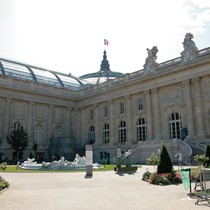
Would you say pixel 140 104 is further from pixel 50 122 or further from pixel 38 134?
pixel 38 134

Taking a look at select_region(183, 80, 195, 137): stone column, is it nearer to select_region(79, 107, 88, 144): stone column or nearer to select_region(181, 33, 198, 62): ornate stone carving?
select_region(181, 33, 198, 62): ornate stone carving

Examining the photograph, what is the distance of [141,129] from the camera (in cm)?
4859

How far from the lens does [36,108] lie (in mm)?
56688

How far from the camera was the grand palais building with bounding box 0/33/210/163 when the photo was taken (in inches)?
1588

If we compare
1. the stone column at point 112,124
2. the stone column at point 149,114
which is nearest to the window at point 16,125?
the stone column at point 112,124

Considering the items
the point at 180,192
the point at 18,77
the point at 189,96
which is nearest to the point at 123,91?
the point at 189,96

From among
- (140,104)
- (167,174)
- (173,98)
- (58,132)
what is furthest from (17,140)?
(167,174)

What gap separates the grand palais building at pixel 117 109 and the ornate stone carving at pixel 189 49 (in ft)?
0.48

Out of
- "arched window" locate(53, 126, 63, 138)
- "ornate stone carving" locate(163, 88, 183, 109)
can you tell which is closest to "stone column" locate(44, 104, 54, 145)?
"arched window" locate(53, 126, 63, 138)

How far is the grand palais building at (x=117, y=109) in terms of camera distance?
40.3 metres

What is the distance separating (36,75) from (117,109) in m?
22.3

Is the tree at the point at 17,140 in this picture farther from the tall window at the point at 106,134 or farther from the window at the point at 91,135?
the tall window at the point at 106,134

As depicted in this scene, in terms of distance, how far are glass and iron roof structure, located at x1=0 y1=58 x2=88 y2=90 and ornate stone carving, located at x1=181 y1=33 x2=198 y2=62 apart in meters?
31.1

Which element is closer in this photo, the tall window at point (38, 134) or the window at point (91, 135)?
the tall window at point (38, 134)
